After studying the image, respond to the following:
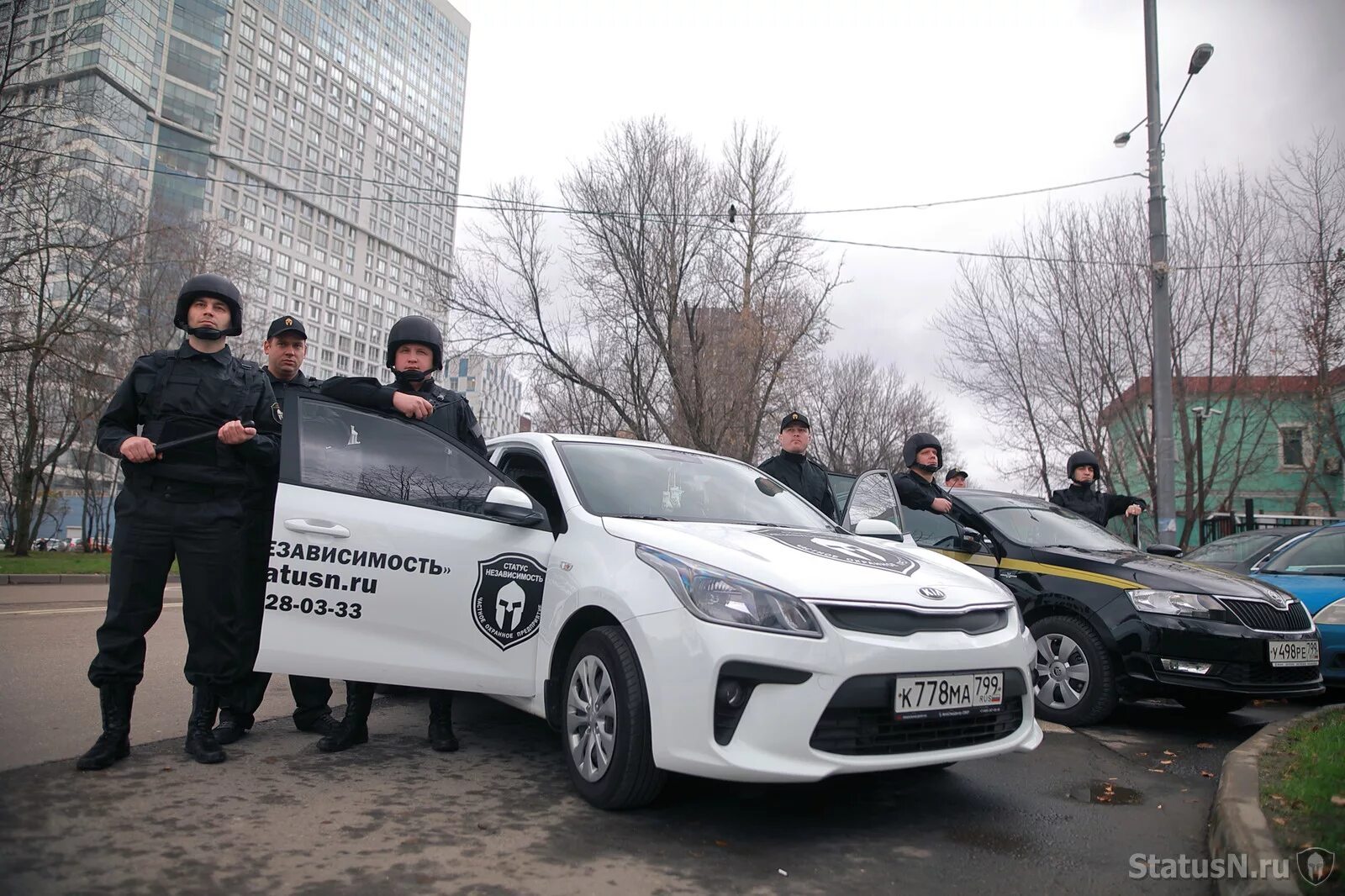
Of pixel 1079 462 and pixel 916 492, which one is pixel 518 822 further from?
pixel 1079 462

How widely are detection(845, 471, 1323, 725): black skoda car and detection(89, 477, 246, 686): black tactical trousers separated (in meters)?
3.69

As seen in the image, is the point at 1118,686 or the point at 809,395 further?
the point at 809,395

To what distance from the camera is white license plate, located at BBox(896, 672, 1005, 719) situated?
3.17 m

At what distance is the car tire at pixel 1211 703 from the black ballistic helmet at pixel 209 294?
5580mm

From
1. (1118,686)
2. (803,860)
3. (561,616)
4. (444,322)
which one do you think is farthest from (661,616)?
(444,322)

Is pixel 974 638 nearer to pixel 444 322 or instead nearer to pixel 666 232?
pixel 666 232

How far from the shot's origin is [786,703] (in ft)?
9.98

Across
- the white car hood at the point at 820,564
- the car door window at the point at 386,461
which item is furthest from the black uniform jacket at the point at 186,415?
the white car hood at the point at 820,564

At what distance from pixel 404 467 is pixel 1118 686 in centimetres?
431

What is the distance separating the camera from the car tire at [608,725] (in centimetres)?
326

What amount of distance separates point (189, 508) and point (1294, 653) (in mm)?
5963

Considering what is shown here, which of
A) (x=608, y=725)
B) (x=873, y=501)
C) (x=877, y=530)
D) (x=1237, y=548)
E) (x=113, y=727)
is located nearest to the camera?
(x=608, y=725)

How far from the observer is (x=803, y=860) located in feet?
9.97

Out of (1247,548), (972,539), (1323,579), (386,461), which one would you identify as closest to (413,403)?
(386,461)
